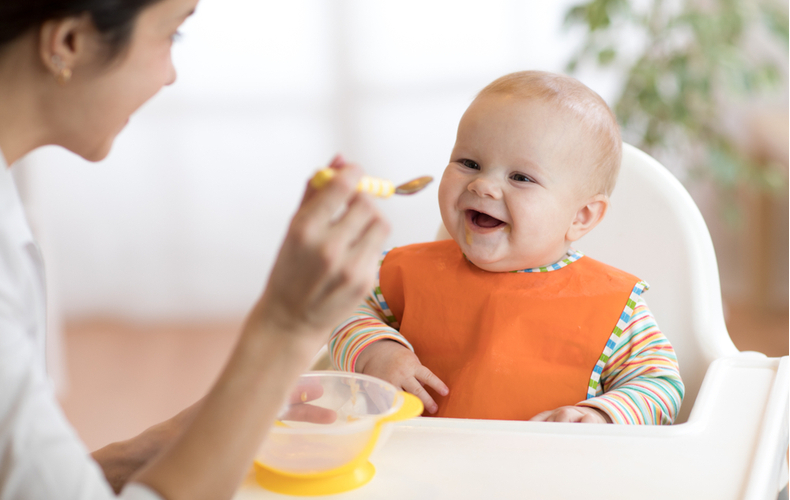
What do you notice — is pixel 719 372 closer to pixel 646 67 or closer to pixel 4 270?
pixel 4 270

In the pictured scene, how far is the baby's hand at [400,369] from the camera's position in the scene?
39.7 inches

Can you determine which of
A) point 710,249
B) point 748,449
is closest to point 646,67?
point 710,249

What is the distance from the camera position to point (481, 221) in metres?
1.08

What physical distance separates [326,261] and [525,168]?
53 cm

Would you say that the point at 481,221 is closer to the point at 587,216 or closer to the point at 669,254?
the point at 587,216

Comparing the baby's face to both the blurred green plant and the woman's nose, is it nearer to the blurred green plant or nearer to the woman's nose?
the woman's nose

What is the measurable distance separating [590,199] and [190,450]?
698 mm

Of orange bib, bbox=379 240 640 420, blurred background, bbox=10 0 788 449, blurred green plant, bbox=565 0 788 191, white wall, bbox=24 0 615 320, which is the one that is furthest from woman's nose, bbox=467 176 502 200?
white wall, bbox=24 0 615 320

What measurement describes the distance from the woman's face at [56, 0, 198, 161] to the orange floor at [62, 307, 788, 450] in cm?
185

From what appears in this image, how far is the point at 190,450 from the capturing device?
593 millimetres

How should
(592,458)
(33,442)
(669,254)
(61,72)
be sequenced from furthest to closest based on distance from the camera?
(669,254)
(592,458)
(61,72)
(33,442)

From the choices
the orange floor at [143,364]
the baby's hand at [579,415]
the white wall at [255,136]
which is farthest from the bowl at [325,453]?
the white wall at [255,136]

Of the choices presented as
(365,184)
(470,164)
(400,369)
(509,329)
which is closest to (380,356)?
(400,369)

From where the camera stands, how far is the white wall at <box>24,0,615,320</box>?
9.77 feet
